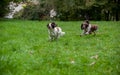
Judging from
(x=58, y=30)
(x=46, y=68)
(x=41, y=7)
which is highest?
(x=46, y=68)

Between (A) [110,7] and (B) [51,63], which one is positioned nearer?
(B) [51,63]

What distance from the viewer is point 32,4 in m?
51.0

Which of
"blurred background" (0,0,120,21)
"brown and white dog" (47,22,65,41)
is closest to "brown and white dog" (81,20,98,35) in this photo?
"brown and white dog" (47,22,65,41)

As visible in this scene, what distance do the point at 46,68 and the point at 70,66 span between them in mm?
889

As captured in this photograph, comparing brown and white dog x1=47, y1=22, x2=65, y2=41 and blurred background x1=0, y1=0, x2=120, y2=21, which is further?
blurred background x1=0, y1=0, x2=120, y2=21

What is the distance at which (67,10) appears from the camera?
48.1 metres

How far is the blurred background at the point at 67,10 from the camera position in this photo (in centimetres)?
4672

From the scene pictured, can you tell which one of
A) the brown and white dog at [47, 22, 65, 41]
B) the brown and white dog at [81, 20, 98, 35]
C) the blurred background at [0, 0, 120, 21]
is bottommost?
the blurred background at [0, 0, 120, 21]

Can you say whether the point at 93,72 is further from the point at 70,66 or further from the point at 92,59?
the point at 92,59

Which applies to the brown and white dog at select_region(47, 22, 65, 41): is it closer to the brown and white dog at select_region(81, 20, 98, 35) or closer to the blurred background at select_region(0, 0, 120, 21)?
the brown and white dog at select_region(81, 20, 98, 35)

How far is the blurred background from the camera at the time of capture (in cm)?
4672

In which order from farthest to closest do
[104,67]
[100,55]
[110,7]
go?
[110,7], [100,55], [104,67]

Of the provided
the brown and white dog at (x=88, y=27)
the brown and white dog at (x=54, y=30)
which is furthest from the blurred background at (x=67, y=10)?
the brown and white dog at (x=54, y=30)

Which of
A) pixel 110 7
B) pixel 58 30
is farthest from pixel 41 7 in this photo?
pixel 58 30
